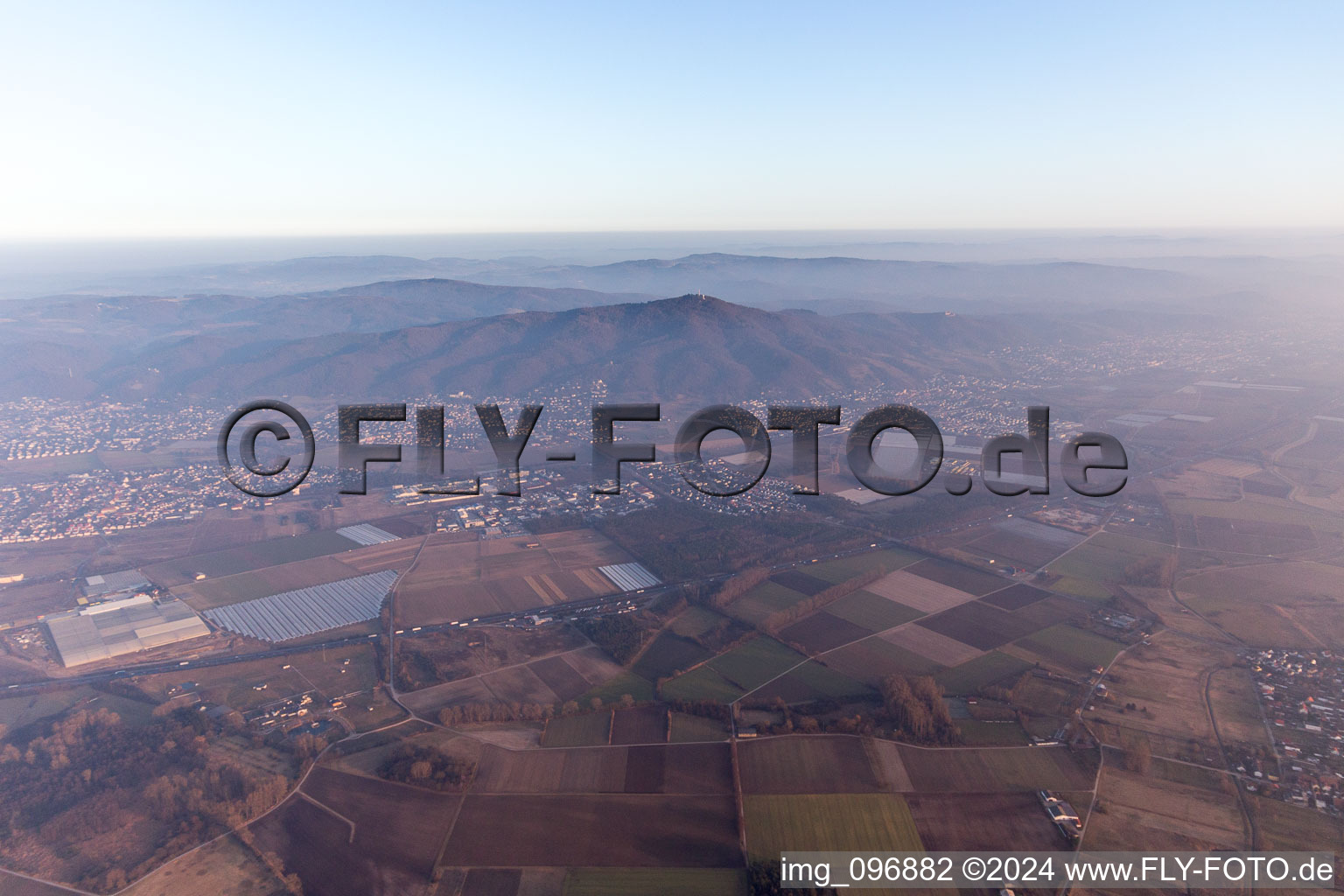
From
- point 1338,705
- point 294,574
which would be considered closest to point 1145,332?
point 1338,705

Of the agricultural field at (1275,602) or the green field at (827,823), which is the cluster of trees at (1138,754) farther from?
the agricultural field at (1275,602)

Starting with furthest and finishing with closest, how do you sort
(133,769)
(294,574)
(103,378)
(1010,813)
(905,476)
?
(103,378) → (905,476) → (294,574) → (133,769) → (1010,813)

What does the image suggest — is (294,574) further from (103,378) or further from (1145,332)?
(1145,332)

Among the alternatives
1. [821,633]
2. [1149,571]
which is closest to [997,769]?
[821,633]

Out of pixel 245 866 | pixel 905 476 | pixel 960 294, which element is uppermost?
pixel 960 294

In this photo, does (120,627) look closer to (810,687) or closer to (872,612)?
(810,687)

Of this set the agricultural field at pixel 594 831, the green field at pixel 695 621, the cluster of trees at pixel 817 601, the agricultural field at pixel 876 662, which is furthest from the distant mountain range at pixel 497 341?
the agricultural field at pixel 594 831
